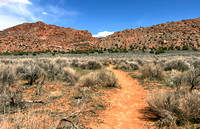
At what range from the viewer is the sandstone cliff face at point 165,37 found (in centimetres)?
4675

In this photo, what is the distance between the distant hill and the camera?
48.3 meters

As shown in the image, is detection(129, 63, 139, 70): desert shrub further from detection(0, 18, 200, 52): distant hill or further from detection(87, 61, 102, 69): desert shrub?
detection(0, 18, 200, 52): distant hill

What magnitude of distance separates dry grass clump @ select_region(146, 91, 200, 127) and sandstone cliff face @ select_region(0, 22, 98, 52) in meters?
62.6

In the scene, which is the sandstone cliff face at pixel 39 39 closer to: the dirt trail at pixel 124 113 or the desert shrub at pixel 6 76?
the desert shrub at pixel 6 76

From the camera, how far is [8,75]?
6129 mm

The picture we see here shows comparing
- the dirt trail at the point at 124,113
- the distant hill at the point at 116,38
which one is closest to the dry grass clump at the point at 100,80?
the dirt trail at the point at 124,113

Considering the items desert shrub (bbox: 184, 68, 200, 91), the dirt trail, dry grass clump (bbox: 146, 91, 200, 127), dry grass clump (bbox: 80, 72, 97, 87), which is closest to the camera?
dry grass clump (bbox: 146, 91, 200, 127)

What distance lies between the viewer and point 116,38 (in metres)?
65.2

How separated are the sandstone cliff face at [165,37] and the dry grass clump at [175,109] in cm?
4838

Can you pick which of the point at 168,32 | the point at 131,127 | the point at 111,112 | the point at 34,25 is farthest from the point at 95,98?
the point at 34,25

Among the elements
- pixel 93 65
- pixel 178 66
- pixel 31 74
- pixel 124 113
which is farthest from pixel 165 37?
pixel 31 74

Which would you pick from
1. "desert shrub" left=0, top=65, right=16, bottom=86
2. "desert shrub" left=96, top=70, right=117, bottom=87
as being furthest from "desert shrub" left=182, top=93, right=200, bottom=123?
"desert shrub" left=0, top=65, right=16, bottom=86

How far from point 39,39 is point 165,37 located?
74.7 metres

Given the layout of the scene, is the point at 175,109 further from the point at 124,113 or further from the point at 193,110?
the point at 124,113
